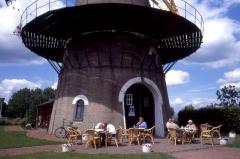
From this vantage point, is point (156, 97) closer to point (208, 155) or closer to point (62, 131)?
point (62, 131)

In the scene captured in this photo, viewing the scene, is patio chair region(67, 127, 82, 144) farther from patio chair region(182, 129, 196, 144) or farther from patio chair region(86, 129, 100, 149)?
patio chair region(182, 129, 196, 144)

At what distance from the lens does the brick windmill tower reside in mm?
17938

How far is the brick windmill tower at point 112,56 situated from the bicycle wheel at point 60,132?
1.73ft

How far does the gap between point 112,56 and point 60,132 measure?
4.97 metres

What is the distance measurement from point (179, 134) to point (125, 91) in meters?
4.64

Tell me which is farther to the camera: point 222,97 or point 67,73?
point 222,97

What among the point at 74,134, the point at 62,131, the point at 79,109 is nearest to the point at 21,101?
the point at 62,131

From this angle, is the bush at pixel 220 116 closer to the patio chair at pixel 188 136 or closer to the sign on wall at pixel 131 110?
the sign on wall at pixel 131 110

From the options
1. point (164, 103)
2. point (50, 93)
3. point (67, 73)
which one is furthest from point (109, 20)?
point (50, 93)

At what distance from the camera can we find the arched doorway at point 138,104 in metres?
19.8

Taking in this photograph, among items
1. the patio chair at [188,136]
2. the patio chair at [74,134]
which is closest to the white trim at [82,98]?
the patio chair at [74,134]

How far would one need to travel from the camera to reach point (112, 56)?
19.3 metres

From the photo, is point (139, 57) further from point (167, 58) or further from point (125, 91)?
point (167, 58)

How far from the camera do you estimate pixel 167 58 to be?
23.7 meters
